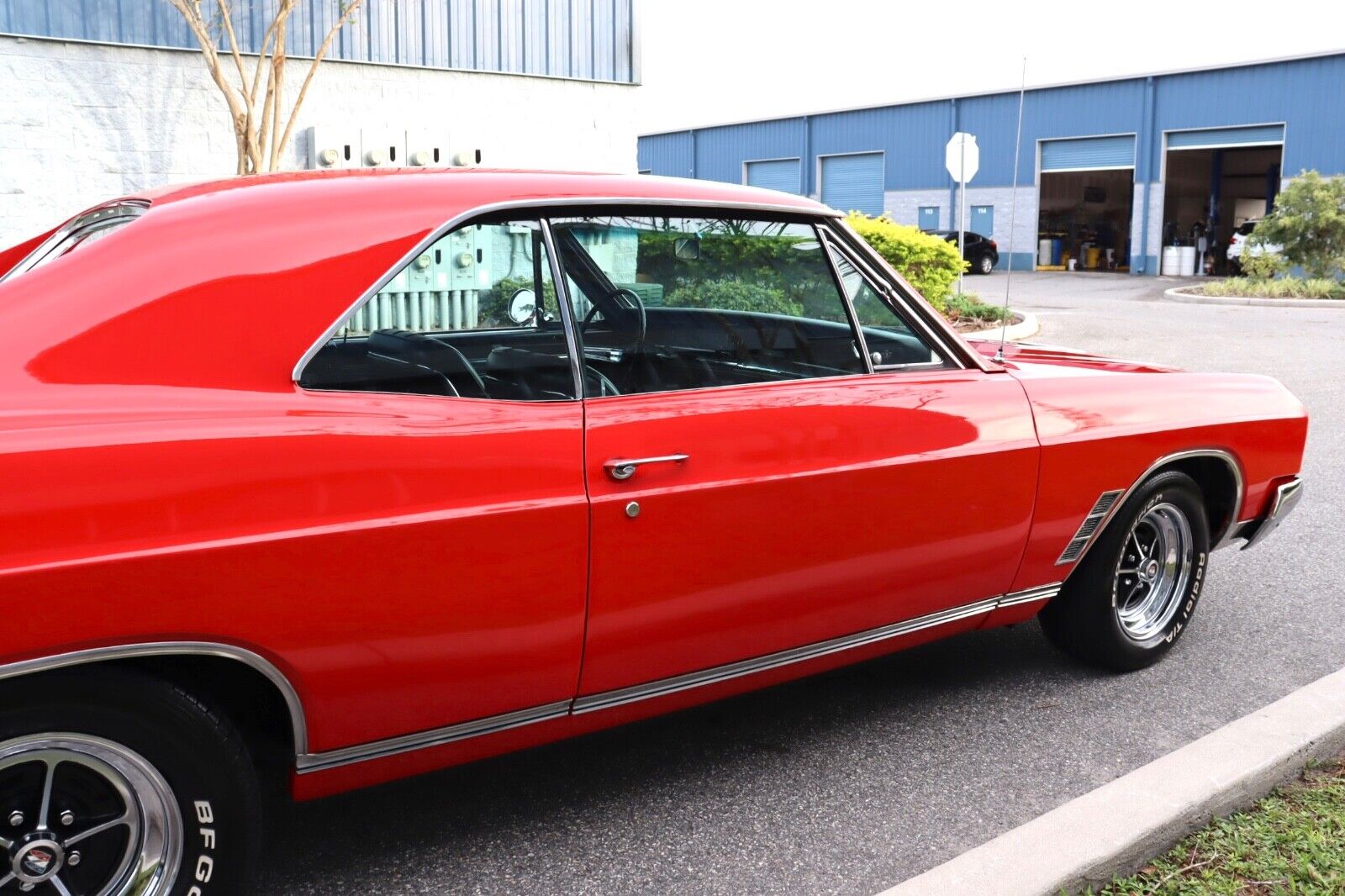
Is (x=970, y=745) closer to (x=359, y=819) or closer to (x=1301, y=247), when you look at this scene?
(x=359, y=819)

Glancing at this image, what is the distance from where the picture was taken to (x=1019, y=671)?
165 inches

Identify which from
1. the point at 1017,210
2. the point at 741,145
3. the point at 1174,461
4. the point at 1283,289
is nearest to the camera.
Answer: the point at 1174,461

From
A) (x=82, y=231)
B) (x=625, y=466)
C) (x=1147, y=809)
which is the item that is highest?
(x=82, y=231)

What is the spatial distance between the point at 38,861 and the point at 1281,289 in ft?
83.3

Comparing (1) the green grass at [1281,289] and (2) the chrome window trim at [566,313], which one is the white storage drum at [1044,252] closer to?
(1) the green grass at [1281,289]

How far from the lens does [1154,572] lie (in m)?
4.15

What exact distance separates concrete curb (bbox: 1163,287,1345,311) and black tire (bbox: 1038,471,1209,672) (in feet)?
65.7

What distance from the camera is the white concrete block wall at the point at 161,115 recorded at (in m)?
10.6

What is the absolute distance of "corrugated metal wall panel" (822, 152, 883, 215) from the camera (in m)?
39.4

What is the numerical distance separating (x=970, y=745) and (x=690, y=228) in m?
1.71

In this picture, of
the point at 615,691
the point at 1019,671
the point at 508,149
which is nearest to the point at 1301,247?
the point at 508,149

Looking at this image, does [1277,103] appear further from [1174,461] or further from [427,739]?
[427,739]

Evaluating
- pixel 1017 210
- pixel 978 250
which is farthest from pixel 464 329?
pixel 1017 210

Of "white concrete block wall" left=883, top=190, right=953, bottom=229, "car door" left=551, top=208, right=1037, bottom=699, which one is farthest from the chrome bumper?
"white concrete block wall" left=883, top=190, right=953, bottom=229
